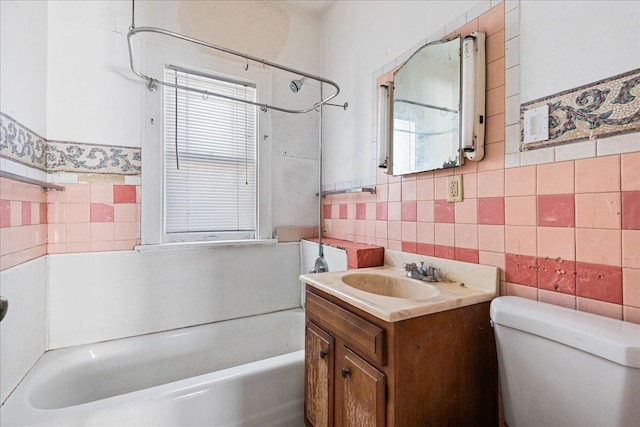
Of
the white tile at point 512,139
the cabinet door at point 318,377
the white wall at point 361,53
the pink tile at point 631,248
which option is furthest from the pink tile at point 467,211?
the cabinet door at point 318,377

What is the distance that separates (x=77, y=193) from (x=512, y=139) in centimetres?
207

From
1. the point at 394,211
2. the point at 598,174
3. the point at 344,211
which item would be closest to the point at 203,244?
the point at 344,211

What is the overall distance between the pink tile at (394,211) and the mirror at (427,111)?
6.5 inches

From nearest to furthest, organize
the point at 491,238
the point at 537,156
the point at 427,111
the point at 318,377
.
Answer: the point at 537,156, the point at 491,238, the point at 318,377, the point at 427,111

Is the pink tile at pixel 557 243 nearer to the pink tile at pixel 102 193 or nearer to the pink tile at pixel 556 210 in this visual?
the pink tile at pixel 556 210

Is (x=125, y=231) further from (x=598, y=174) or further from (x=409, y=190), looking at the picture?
(x=598, y=174)

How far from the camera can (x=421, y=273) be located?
129 centimetres

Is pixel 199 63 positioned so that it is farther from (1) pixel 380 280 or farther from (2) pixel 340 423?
(2) pixel 340 423

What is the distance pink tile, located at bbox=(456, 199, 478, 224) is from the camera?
1.18 meters

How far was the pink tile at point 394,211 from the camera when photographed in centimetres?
153

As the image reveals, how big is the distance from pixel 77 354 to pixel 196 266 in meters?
0.70

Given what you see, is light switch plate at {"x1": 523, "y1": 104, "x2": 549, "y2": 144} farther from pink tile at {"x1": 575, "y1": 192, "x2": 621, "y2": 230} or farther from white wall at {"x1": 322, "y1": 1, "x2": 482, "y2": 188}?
white wall at {"x1": 322, "y1": 1, "x2": 482, "y2": 188}

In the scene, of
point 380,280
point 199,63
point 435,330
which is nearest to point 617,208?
point 435,330

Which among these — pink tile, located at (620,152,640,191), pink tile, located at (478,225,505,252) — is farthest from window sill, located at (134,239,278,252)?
pink tile, located at (620,152,640,191)
